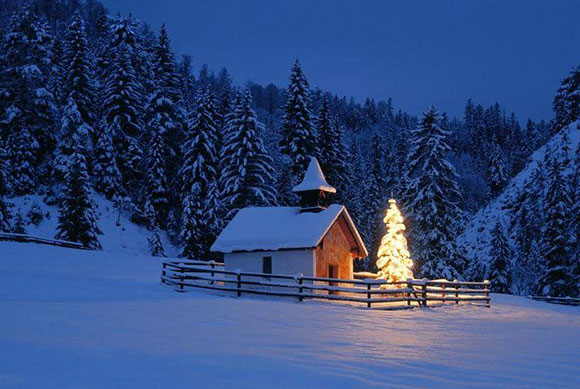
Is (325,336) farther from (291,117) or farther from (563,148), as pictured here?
(563,148)

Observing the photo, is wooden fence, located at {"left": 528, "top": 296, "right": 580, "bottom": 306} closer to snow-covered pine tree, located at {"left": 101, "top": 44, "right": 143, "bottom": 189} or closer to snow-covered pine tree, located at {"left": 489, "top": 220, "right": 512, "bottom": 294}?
snow-covered pine tree, located at {"left": 489, "top": 220, "right": 512, "bottom": 294}

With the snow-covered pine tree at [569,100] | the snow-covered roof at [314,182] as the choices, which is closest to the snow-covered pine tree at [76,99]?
the snow-covered roof at [314,182]

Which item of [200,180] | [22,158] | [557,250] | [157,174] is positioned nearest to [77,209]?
[22,158]

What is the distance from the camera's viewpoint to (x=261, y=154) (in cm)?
4888

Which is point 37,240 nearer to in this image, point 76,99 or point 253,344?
point 76,99

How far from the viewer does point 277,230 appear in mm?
31422

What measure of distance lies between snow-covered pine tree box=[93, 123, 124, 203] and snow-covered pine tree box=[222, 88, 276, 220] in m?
11.5

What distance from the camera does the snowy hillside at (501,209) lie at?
249 feet

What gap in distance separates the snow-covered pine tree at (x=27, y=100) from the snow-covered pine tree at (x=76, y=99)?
1964 millimetres

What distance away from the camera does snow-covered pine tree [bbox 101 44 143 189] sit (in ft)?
180

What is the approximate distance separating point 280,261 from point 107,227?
2689cm

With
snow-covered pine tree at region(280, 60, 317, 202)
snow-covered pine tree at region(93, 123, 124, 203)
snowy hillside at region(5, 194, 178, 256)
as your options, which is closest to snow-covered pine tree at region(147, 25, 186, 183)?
snow-covered pine tree at region(93, 123, 124, 203)

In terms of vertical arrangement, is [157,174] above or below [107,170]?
below

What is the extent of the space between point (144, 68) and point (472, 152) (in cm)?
12489
